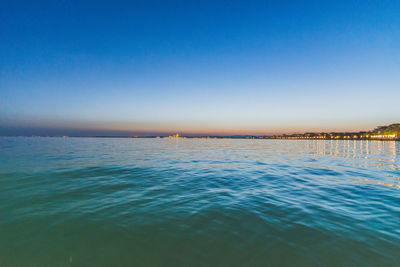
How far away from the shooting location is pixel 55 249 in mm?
4680

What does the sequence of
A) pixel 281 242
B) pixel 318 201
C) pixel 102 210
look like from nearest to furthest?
pixel 281 242 < pixel 102 210 < pixel 318 201

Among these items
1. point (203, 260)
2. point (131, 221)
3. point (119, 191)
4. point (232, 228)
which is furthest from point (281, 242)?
point (119, 191)

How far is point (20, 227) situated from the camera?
18.9 ft

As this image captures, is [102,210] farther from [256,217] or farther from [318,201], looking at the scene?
[318,201]

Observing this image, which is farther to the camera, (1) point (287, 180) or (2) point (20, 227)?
(1) point (287, 180)

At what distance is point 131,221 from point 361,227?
26.0ft

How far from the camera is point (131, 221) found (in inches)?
244

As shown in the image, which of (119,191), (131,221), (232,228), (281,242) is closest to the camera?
(281,242)

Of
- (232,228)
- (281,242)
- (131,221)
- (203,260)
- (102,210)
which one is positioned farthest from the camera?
(102,210)

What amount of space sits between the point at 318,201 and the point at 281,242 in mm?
4600

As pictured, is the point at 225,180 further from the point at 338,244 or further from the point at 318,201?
the point at 338,244

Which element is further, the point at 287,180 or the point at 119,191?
the point at 287,180

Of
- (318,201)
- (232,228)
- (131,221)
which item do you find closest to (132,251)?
(131,221)

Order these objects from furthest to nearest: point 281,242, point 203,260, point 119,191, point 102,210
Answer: point 119,191, point 102,210, point 281,242, point 203,260
